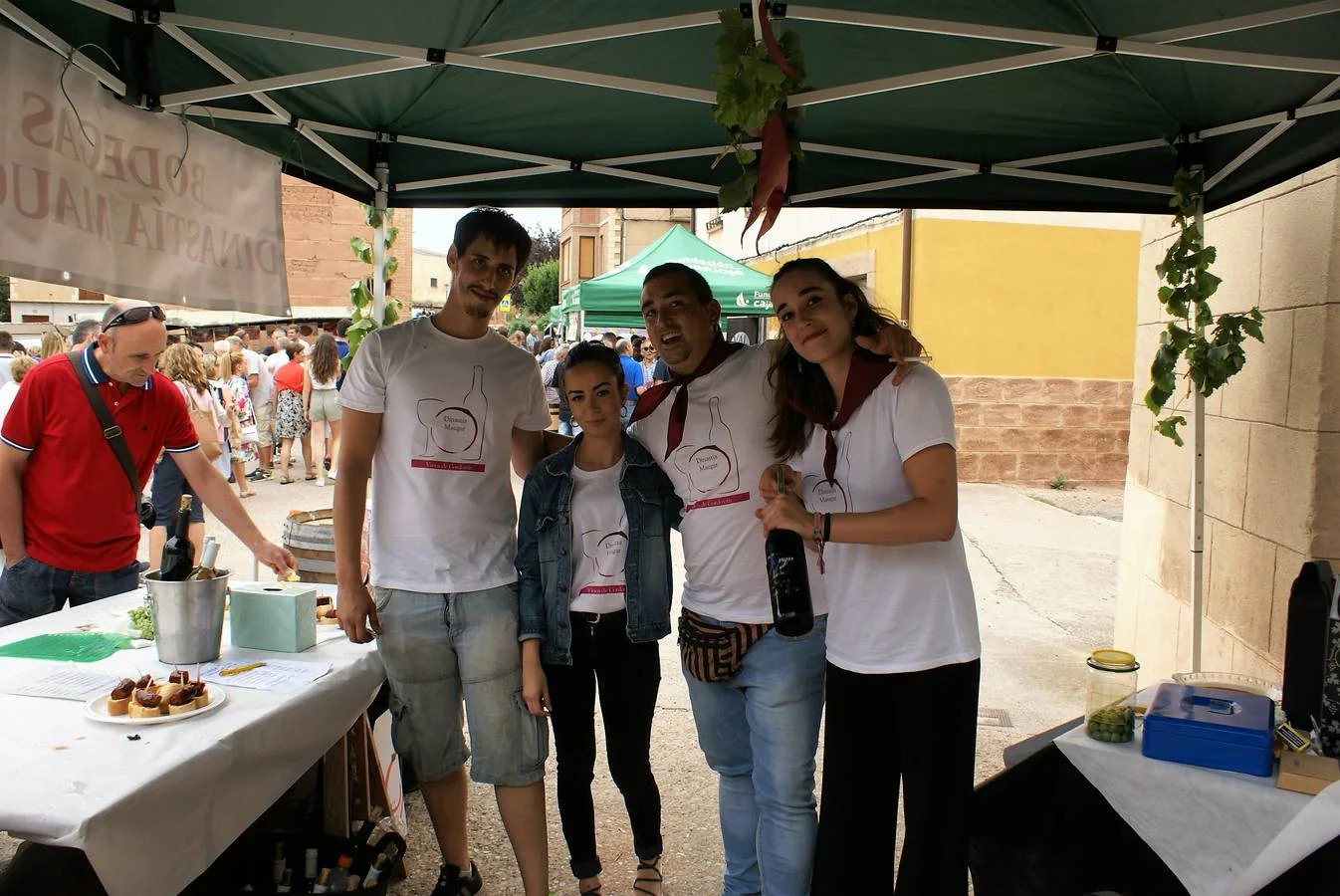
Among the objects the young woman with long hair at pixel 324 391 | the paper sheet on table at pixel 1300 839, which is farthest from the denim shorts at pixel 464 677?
the young woman with long hair at pixel 324 391

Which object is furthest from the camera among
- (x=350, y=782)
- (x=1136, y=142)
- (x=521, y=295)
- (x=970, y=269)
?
(x=521, y=295)

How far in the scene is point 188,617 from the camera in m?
2.48

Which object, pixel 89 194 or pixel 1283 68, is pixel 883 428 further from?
pixel 89 194

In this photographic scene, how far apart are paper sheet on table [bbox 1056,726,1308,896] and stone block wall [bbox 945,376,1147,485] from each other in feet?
30.3

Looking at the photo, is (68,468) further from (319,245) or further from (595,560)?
(319,245)

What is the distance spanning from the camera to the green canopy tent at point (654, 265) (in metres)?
10.5

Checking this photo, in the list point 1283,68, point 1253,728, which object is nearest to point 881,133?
point 1283,68

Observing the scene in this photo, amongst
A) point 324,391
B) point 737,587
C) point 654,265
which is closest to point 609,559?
point 737,587

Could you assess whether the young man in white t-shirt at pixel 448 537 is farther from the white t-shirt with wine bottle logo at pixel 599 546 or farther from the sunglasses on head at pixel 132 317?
the sunglasses on head at pixel 132 317

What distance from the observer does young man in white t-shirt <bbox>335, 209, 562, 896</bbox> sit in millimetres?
2611

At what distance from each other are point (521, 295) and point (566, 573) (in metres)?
62.1

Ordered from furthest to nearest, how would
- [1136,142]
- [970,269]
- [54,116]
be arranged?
[970,269] < [1136,142] < [54,116]

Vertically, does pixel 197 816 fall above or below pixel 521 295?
below

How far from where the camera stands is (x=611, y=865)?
3248 mm
